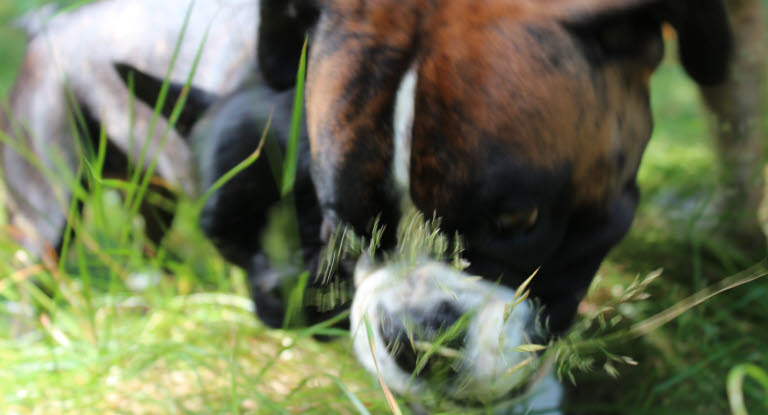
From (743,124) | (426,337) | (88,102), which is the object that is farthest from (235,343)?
(743,124)

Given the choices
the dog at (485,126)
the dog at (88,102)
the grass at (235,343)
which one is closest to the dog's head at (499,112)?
the dog at (485,126)

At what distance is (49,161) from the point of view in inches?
55.1

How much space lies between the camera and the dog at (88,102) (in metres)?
1.35

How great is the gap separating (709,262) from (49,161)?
1490mm

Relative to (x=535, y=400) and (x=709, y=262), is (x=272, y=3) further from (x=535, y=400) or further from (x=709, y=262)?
(x=709, y=262)

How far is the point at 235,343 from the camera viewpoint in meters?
1.16

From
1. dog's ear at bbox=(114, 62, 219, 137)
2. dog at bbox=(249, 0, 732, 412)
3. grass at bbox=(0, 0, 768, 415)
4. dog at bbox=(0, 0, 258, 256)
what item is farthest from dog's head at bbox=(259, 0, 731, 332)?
dog at bbox=(0, 0, 258, 256)

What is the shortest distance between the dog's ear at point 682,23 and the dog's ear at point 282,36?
41 centimetres

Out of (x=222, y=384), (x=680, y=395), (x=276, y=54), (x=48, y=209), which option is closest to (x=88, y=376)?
(x=222, y=384)

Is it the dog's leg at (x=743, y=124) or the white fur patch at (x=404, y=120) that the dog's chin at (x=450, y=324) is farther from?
the dog's leg at (x=743, y=124)

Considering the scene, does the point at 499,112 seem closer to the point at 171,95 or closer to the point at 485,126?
the point at 485,126

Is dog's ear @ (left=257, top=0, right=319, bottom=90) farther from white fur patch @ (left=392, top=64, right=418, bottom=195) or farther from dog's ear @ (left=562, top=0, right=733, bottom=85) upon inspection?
dog's ear @ (left=562, top=0, right=733, bottom=85)

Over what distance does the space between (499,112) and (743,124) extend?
2.98 ft

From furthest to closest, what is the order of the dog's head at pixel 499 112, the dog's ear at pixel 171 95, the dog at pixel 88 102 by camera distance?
1. the dog at pixel 88 102
2. the dog's ear at pixel 171 95
3. the dog's head at pixel 499 112
